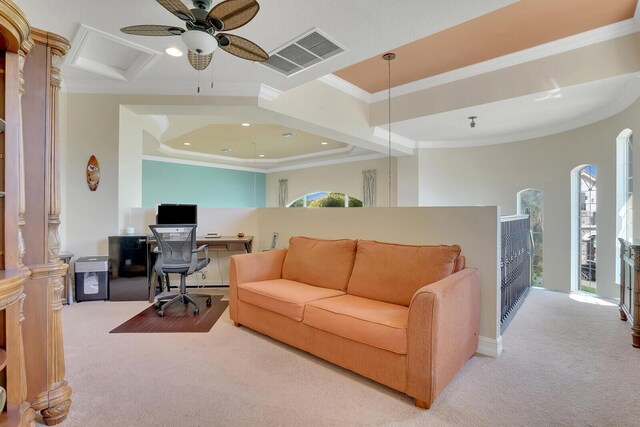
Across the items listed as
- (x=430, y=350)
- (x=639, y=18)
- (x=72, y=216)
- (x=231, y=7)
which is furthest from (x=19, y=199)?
(x=639, y=18)

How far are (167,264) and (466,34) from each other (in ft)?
13.7

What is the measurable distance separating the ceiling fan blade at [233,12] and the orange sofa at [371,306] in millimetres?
2020

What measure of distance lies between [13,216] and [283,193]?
349 inches

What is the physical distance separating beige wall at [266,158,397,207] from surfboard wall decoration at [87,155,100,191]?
18.4 ft

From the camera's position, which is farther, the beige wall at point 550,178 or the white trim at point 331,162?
the white trim at point 331,162

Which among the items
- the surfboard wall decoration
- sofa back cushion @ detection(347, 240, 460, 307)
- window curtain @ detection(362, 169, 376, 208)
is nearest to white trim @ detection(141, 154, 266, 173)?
window curtain @ detection(362, 169, 376, 208)

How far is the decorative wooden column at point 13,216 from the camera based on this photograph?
1.47 metres

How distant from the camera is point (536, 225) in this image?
18.2 ft

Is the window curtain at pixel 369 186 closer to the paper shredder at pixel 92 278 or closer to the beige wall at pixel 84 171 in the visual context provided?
the beige wall at pixel 84 171

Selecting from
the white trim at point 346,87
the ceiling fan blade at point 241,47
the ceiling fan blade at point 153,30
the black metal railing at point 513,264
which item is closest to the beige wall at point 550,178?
the black metal railing at point 513,264

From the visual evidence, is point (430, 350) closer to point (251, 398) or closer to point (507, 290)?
point (251, 398)

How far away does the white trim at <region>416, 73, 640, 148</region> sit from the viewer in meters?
3.80

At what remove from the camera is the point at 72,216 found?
407 centimetres

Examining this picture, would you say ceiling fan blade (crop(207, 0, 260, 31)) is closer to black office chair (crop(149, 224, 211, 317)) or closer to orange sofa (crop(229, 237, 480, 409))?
orange sofa (crop(229, 237, 480, 409))
